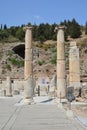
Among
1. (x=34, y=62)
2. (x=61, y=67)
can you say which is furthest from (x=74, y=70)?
(x=34, y=62)

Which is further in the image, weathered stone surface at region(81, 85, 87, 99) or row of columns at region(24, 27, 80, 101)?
weathered stone surface at region(81, 85, 87, 99)

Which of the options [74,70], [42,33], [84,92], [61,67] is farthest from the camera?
[42,33]

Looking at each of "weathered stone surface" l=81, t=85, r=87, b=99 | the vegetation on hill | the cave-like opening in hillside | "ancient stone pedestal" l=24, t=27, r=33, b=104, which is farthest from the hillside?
"ancient stone pedestal" l=24, t=27, r=33, b=104

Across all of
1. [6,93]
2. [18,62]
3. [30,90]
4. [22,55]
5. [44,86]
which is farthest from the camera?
[22,55]

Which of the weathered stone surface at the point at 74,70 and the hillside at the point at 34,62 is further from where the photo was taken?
the hillside at the point at 34,62

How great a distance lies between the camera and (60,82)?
27.5m

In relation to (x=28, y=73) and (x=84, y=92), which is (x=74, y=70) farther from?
(x=28, y=73)

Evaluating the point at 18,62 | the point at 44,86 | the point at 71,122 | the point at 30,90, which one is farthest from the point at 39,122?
the point at 18,62

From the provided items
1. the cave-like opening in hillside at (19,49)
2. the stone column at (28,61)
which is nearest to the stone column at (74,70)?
the stone column at (28,61)

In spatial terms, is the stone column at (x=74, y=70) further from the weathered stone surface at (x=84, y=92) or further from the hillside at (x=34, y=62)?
the hillside at (x=34, y=62)

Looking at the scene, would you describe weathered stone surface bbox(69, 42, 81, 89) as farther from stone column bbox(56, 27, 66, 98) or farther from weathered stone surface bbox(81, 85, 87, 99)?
stone column bbox(56, 27, 66, 98)

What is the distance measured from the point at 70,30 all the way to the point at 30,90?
279 ft

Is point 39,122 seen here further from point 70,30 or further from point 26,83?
point 70,30

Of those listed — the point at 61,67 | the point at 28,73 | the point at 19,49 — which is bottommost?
the point at 28,73
